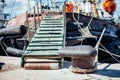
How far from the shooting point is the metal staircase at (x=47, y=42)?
876 cm

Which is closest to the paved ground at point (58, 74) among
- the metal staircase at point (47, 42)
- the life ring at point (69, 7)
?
→ the metal staircase at point (47, 42)

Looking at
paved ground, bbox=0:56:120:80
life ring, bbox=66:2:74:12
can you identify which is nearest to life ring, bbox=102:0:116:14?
life ring, bbox=66:2:74:12

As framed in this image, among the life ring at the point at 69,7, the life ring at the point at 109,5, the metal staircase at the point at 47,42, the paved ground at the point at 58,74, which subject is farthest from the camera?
the life ring at the point at 69,7

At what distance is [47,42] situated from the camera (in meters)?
9.76

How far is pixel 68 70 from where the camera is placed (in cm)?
794

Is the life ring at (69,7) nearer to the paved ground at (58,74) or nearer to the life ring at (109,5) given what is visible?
the life ring at (109,5)

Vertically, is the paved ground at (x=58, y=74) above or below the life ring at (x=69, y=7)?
below

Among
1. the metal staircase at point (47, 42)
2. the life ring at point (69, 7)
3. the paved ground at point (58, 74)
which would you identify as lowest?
the paved ground at point (58, 74)

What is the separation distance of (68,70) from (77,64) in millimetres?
633

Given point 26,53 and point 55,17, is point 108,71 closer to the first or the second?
point 26,53

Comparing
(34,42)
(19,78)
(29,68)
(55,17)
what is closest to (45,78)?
(19,78)

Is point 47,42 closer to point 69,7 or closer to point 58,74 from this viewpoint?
point 58,74

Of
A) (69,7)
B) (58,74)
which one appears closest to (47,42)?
(58,74)

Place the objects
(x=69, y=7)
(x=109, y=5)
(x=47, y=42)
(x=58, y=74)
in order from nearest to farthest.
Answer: (x=58, y=74) < (x=47, y=42) < (x=109, y=5) < (x=69, y=7)
